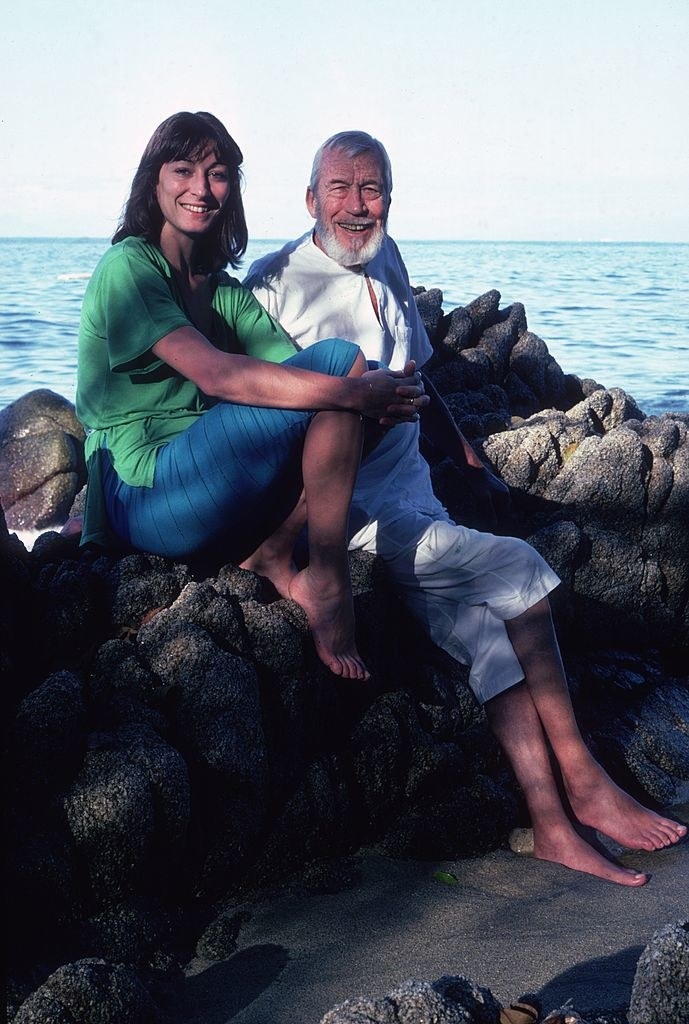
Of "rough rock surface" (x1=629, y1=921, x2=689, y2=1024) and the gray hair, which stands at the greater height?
the gray hair

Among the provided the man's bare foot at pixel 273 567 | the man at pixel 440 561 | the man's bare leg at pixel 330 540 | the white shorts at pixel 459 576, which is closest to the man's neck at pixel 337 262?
the man at pixel 440 561

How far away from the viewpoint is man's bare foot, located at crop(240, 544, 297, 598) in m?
3.56

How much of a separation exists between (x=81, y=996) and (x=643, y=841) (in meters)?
1.98

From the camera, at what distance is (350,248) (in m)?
3.97

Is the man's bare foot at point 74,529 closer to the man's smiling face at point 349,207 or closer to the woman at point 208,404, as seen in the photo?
the woman at point 208,404

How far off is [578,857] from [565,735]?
39cm

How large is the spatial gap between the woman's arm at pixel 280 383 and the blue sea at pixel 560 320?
270 inches

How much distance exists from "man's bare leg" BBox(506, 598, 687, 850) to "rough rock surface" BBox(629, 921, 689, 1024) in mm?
1508

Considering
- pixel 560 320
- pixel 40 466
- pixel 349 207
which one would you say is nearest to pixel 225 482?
pixel 349 207

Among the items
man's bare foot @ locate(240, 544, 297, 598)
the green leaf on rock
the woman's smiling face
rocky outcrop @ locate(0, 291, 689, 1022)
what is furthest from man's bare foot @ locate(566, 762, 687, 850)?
the woman's smiling face

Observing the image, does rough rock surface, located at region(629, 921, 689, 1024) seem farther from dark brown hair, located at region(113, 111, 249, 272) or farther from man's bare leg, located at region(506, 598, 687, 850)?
dark brown hair, located at region(113, 111, 249, 272)

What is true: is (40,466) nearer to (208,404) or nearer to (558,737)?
(208,404)

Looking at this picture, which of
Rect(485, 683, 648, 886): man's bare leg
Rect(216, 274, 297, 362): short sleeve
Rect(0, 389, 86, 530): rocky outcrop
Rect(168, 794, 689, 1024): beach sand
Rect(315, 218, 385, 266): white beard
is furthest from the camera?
Rect(0, 389, 86, 530): rocky outcrop

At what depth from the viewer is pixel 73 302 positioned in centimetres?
2534
